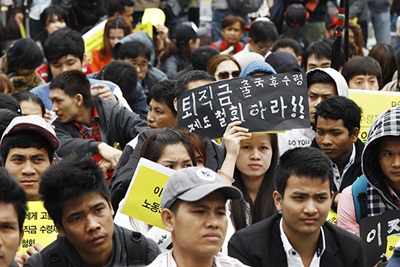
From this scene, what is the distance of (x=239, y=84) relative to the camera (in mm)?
7805

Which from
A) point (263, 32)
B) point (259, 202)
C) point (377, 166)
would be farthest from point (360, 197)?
point (263, 32)

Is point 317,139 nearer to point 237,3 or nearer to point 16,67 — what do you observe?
point 16,67

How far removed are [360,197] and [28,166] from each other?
7.09 feet

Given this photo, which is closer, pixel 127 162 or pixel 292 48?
pixel 127 162

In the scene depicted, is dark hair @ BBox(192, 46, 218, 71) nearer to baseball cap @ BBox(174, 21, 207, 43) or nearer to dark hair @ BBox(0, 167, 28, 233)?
baseball cap @ BBox(174, 21, 207, 43)

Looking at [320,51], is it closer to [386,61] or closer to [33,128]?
[386,61]

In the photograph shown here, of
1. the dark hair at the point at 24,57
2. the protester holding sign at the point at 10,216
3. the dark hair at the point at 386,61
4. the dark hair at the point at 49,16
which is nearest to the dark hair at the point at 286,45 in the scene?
the dark hair at the point at 386,61

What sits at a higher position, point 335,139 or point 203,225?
point 335,139

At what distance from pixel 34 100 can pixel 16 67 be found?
2838mm

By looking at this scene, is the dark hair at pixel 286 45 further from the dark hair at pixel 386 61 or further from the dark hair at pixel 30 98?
the dark hair at pixel 30 98

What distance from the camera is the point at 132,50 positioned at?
12.2 metres

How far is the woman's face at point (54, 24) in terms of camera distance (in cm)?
1523

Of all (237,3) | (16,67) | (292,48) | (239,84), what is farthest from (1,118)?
(237,3)

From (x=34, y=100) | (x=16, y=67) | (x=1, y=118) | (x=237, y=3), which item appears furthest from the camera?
(x=237, y=3)
